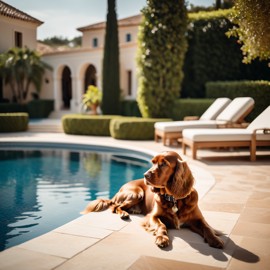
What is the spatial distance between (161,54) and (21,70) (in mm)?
12129

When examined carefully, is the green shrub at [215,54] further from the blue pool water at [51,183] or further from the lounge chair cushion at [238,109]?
the blue pool water at [51,183]

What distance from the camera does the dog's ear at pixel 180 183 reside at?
3062 mm

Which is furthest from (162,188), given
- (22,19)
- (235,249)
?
(22,19)

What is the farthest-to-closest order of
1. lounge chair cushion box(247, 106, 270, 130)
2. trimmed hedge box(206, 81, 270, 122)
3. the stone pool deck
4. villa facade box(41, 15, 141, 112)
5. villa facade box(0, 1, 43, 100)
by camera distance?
villa facade box(41, 15, 141, 112), villa facade box(0, 1, 43, 100), trimmed hedge box(206, 81, 270, 122), lounge chair cushion box(247, 106, 270, 130), the stone pool deck

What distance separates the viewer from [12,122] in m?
15.4

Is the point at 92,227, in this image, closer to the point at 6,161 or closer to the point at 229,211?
the point at 229,211

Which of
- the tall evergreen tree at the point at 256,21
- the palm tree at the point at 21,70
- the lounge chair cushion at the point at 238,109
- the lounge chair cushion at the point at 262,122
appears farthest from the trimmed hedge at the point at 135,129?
the palm tree at the point at 21,70

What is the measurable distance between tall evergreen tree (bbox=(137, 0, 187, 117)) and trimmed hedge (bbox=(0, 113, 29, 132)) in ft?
17.7

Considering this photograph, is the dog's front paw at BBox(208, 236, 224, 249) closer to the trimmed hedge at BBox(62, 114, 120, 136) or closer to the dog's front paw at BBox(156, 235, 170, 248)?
the dog's front paw at BBox(156, 235, 170, 248)

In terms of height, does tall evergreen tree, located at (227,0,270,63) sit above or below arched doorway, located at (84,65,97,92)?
below

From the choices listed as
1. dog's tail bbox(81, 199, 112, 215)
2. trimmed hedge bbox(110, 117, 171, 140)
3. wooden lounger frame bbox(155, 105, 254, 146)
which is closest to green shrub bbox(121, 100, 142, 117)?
trimmed hedge bbox(110, 117, 171, 140)

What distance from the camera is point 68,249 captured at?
292 centimetres

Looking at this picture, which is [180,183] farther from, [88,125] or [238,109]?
[88,125]

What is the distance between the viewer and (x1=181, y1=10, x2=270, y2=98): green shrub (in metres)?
14.6
